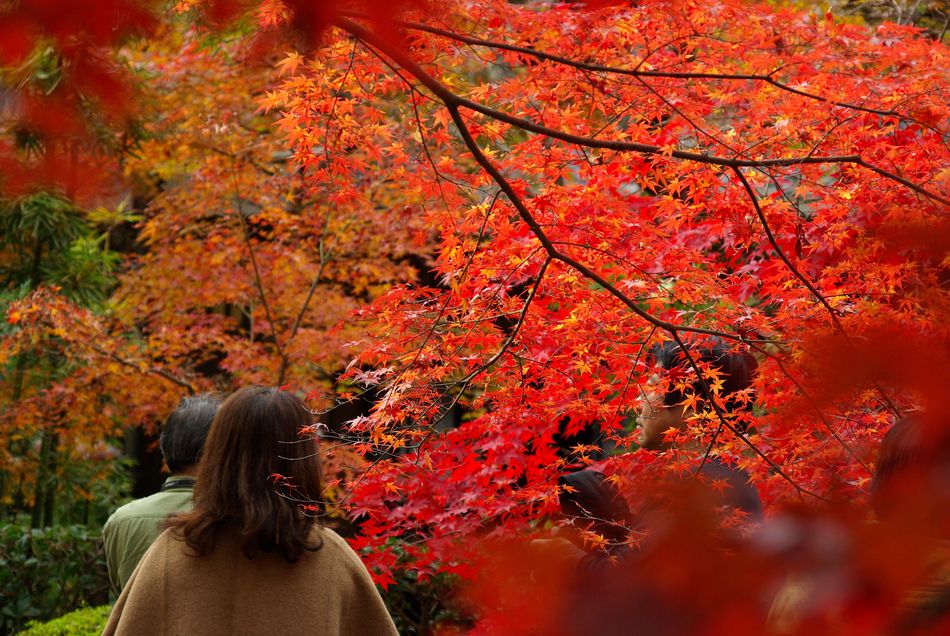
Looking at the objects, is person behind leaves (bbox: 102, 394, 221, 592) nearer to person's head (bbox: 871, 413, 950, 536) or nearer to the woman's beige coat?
the woman's beige coat

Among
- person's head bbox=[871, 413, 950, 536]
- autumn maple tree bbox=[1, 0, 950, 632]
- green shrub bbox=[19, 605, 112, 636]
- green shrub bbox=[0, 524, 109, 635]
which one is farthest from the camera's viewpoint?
green shrub bbox=[0, 524, 109, 635]

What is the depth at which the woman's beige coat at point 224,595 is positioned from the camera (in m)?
1.91

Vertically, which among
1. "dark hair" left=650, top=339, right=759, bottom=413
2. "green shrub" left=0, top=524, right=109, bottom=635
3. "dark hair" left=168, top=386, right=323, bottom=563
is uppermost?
"dark hair" left=650, top=339, right=759, bottom=413

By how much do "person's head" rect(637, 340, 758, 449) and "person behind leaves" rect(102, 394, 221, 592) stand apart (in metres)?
1.39

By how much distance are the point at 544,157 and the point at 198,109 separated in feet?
13.1

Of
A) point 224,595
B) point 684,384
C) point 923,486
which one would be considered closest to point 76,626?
point 224,595

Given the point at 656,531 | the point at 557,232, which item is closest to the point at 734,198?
the point at 557,232

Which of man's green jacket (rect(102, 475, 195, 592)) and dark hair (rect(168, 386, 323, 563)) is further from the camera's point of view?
man's green jacket (rect(102, 475, 195, 592))

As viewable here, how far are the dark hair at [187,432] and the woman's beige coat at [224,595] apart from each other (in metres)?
0.63

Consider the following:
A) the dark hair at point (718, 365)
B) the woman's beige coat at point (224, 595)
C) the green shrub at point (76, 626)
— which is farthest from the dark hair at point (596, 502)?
the green shrub at point (76, 626)

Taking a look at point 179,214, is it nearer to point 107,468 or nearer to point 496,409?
point 107,468

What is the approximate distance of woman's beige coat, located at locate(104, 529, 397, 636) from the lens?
1.91m

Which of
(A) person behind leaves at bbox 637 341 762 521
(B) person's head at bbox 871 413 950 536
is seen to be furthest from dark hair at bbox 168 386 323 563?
(B) person's head at bbox 871 413 950 536

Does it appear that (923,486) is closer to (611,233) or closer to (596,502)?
(596,502)
